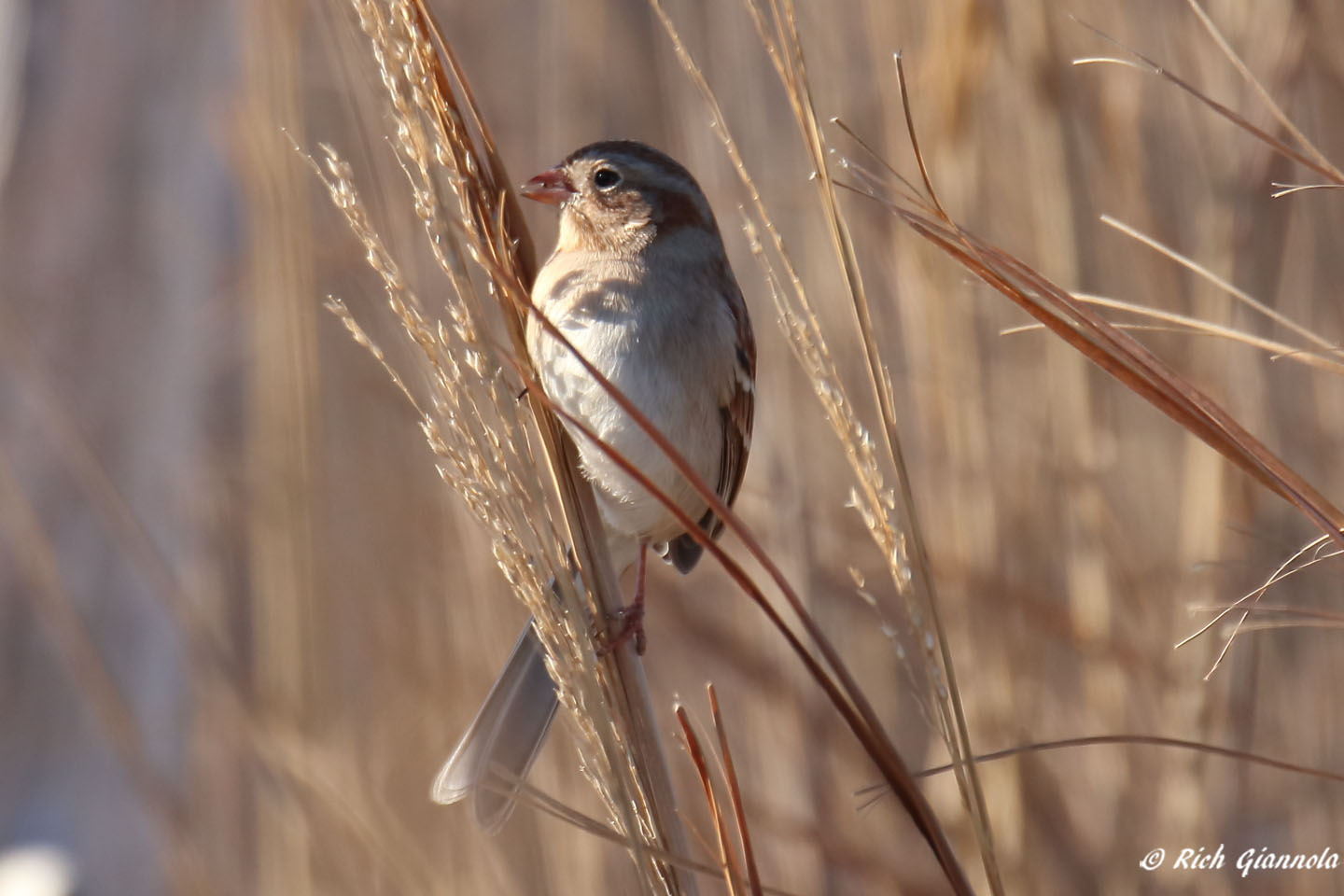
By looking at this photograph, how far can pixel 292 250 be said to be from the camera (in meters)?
1.99

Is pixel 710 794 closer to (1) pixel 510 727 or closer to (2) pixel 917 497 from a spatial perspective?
(1) pixel 510 727

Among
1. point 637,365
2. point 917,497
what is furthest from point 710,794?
point 917,497

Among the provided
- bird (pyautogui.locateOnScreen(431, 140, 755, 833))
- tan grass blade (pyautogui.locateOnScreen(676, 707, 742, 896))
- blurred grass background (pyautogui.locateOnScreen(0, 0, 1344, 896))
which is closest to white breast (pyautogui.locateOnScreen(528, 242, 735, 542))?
bird (pyautogui.locateOnScreen(431, 140, 755, 833))

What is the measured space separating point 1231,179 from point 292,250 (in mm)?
1541

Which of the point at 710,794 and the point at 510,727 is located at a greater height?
the point at 710,794

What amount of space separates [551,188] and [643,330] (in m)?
0.28

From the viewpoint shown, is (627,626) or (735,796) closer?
(735,796)

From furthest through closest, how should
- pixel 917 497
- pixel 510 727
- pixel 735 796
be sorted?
pixel 917 497 → pixel 510 727 → pixel 735 796

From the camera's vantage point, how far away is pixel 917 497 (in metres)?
2.34

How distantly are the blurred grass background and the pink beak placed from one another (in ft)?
0.76

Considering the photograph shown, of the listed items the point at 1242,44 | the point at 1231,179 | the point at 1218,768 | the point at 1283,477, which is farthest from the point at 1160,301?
the point at 1283,477

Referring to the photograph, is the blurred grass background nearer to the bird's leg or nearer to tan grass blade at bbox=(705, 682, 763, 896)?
the bird's leg

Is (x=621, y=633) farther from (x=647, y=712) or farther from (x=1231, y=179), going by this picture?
(x=1231, y=179)

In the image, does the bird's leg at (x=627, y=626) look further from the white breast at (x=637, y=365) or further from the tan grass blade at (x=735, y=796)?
the tan grass blade at (x=735, y=796)
